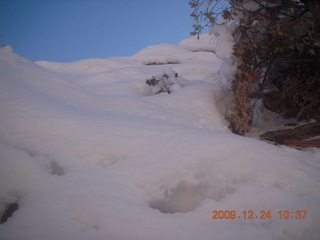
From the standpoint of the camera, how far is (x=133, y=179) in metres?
1.33

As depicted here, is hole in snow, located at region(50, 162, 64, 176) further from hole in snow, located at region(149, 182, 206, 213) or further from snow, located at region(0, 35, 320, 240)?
hole in snow, located at region(149, 182, 206, 213)

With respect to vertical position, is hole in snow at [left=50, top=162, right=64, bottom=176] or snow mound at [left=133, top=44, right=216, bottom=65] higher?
snow mound at [left=133, top=44, right=216, bottom=65]

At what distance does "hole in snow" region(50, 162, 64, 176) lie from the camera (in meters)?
1.39

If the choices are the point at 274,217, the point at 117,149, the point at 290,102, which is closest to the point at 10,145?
the point at 117,149

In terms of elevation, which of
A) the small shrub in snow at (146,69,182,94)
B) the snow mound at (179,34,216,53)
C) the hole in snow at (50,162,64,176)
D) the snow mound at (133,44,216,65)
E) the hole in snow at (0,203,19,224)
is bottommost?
the hole in snow at (0,203,19,224)

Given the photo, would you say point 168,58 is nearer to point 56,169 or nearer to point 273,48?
point 273,48

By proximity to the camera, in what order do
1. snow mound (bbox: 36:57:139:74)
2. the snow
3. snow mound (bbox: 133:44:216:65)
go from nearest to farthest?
1. the snow
2. snow mound (bbox: 36:57:139:74)
3. snow mound (bbox: 133:44:216:65)

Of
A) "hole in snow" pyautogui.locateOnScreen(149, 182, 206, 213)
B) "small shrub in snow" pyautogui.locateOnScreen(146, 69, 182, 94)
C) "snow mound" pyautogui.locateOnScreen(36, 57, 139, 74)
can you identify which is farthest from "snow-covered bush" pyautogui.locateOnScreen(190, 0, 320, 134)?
"snow mound" pyautogui.locateOnScreen(36, 57, 139, 74)

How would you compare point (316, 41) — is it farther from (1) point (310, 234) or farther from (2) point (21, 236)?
(2) point (21, 236)

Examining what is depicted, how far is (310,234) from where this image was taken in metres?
0.95

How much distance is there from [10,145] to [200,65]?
21.3 ft
